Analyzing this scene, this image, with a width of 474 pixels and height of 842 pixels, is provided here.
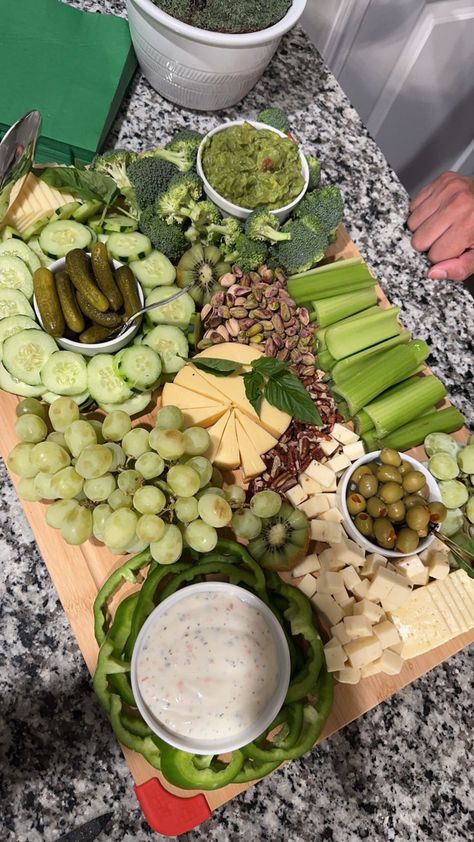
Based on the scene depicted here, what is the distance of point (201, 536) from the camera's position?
926 mm

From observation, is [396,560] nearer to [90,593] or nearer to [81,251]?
[90,593]

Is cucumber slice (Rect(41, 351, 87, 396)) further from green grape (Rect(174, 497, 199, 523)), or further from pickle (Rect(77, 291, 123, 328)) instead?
green grape (Rect(174, 497, 199, 523))

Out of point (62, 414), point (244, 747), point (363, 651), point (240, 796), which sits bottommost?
point (240, 796)

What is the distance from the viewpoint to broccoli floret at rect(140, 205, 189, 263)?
112 centimetres

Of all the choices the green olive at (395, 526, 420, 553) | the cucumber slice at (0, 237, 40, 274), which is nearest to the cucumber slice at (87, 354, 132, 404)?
the cucumber slice at (0, 237, 40, 274)

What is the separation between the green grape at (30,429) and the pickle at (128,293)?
0.80 feet

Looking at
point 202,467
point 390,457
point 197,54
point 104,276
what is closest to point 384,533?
point 390,457

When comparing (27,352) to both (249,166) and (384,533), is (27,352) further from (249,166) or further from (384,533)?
(384,533)

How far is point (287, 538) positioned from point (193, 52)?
0.93 m

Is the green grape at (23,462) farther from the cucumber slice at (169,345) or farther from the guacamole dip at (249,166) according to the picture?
the guacamole dip at (249,166)

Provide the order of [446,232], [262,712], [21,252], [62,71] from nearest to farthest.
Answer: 1. [262,712]
2. [21,252]
3. [62,71]
4. [446,232]

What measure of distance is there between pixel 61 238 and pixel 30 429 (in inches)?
14.7

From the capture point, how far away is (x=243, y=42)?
1.05 m

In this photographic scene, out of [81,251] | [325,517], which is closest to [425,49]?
[81,251]
